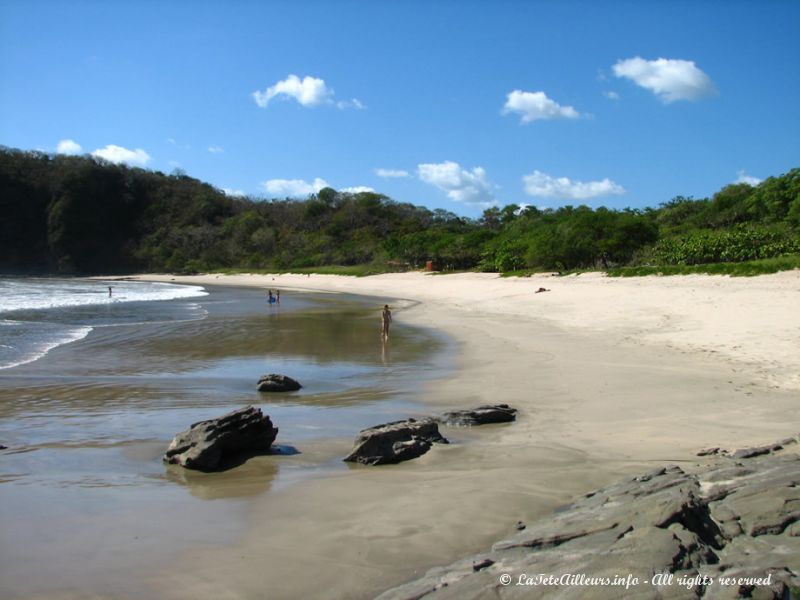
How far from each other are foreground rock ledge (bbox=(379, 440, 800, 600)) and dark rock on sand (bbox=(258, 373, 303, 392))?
26.0 ft

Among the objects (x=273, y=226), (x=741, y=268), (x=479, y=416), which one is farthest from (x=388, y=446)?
(x=273, y=226)

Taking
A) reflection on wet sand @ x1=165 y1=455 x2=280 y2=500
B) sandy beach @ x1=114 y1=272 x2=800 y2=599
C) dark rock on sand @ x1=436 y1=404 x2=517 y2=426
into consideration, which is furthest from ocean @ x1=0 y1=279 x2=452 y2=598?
dark rock on sand @ x1=436 y1=404 x2=517 y2=426

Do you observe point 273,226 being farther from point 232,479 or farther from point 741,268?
point 232,479

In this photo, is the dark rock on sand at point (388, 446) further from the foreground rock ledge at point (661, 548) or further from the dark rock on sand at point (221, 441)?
the foreground rock ledge at point (661, 548)

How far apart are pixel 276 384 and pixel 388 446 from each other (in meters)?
5.26

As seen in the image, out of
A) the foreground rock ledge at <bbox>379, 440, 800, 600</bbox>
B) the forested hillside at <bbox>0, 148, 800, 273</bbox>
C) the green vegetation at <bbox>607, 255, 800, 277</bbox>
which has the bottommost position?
the foreground rock ledge at <bbox>379, 440, 800, 600</bbox>

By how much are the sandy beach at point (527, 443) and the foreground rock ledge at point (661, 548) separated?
666mm

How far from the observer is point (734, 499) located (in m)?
4.45

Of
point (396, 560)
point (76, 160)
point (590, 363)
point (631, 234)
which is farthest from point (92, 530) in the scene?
point (76, 160)

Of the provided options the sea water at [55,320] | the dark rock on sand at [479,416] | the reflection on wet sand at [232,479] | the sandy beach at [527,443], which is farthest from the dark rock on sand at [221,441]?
the sea water at [55,320]

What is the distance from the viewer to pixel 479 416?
8781 mm

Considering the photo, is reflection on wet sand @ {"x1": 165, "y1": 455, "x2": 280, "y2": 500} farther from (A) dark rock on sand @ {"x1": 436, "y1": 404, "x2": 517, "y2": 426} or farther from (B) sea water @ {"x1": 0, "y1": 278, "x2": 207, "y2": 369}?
(B) sea water @ {"x1": 0, "y1": 278, "x2": 207, "y2": 369}

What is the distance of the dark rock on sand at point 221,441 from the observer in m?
6.94

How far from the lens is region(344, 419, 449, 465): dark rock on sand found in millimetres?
6982
